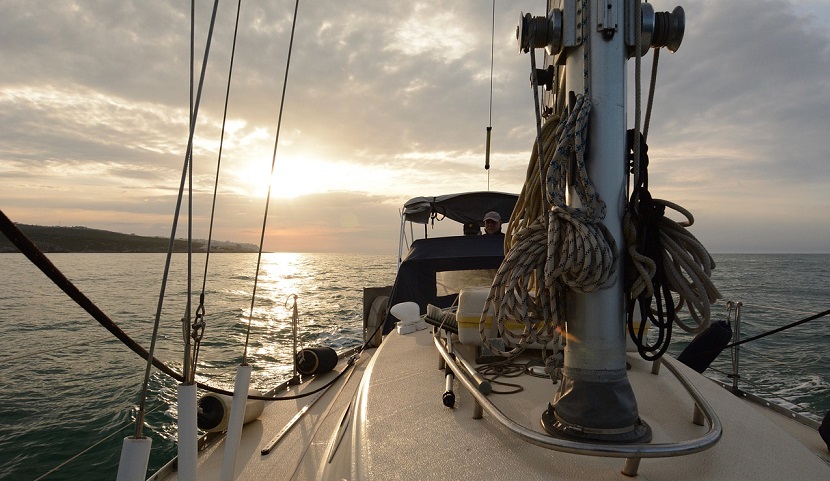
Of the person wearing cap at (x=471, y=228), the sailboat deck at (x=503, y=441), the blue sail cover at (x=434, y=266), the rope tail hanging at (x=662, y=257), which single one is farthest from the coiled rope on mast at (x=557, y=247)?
the person wearing cap at (x=471, y=228)

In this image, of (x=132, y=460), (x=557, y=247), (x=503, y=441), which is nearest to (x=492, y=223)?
(x=503, y=441)

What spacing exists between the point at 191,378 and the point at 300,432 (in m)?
2.41

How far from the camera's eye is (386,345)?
4.07 m

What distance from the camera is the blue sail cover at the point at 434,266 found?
6.88m

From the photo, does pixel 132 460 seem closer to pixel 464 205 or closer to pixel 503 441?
pixel 503 441

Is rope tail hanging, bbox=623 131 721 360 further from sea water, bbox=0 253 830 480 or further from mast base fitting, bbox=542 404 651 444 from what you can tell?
sea water, bbox=0 253 830 480

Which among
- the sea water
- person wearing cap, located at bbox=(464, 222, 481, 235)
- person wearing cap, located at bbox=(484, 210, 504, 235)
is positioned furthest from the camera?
person wearing cap, located at bbox=(464, 222, 481, 235)

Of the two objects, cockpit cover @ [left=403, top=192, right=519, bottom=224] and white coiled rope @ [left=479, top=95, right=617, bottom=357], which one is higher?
cockpit cover @ [left=403, top=192, right=519, bottom=224]

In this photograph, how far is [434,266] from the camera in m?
6.97

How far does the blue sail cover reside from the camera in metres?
6.88

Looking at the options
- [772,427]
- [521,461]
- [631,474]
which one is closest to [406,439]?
[521,461]

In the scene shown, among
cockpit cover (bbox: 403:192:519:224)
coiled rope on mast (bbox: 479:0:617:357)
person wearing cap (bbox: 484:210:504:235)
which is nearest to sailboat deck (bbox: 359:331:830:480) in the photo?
coiled rope on mast (bbox: 479:0:617:357)

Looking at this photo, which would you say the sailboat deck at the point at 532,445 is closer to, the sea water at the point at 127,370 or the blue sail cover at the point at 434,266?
the sea water at the point at 127,370

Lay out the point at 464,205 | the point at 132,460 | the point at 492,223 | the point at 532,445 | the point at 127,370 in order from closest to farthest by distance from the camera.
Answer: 1. the point at 132,460
2. the point at 532,445
3. the point at 492,223
4. the point at 464,205
5. the point at 127,370
